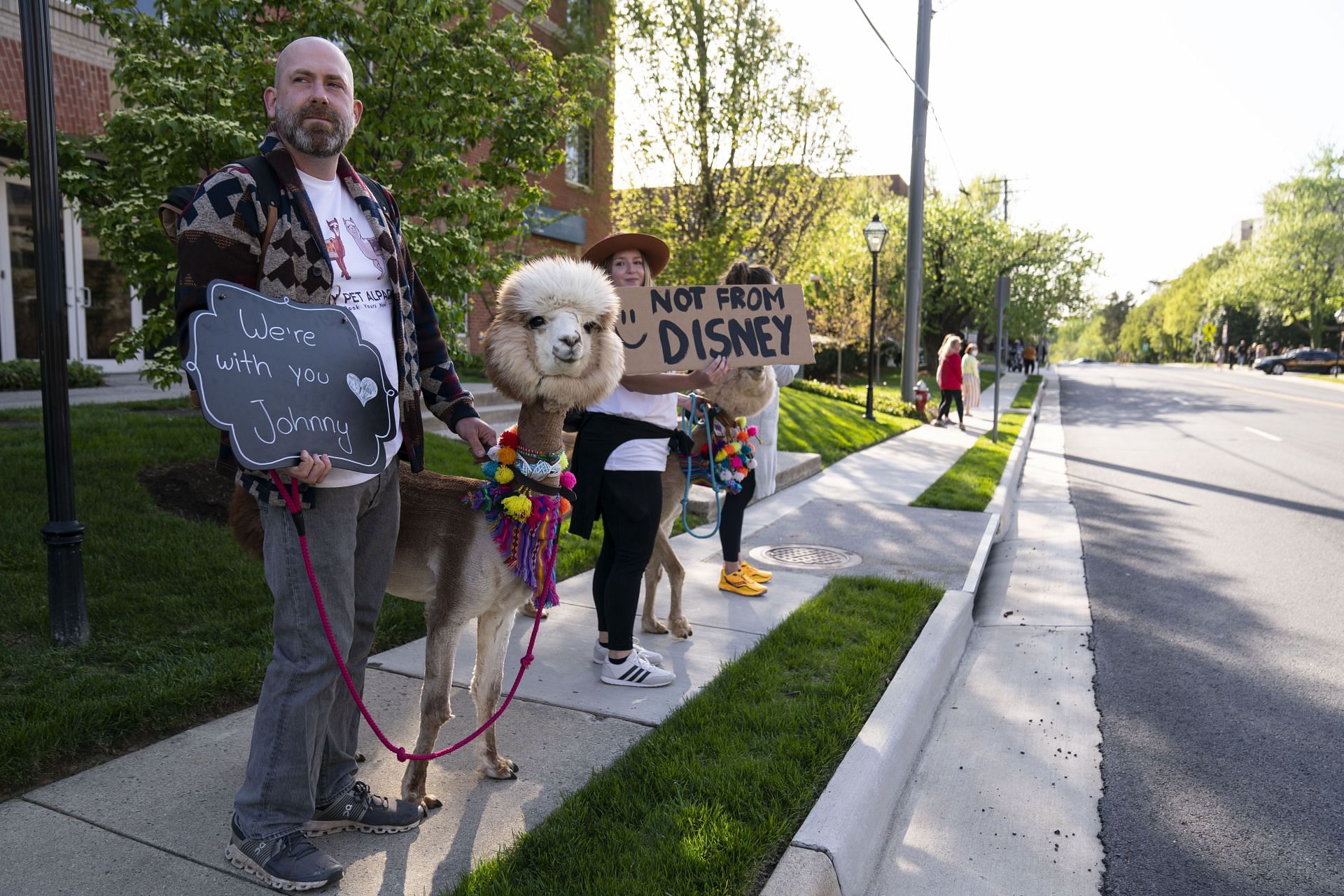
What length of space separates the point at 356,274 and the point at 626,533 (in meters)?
1.90

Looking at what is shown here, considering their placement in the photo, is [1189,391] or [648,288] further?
[1189,391]

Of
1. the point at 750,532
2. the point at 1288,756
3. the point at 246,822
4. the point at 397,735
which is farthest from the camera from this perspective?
the point at 750,532

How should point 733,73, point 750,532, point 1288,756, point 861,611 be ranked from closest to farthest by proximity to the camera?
point 1288,756 → point 861,611 → point 750,532 → point 733,73

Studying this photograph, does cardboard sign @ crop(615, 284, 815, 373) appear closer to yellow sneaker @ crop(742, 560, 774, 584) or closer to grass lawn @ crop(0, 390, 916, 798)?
yellow sneaker @ crop(742, 560, 774, 584)

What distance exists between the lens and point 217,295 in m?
2.23

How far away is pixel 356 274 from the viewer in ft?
8.40

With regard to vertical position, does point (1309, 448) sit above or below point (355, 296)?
below

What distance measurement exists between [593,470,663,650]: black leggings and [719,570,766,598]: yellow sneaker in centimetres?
176

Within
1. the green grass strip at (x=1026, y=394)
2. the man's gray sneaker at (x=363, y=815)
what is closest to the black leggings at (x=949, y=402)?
the green grass strip at (x=1026, y=394)

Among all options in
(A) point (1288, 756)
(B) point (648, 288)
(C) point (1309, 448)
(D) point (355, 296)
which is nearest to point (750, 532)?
(B) point (648, 288)

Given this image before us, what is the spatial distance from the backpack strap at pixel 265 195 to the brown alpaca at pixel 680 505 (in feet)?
9.22

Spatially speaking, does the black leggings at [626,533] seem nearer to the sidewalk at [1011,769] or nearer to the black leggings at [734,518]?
the sidewalk at [1011,769]

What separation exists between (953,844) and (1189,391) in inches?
1312

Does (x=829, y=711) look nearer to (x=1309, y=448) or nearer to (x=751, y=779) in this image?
(x=751, y=779)
